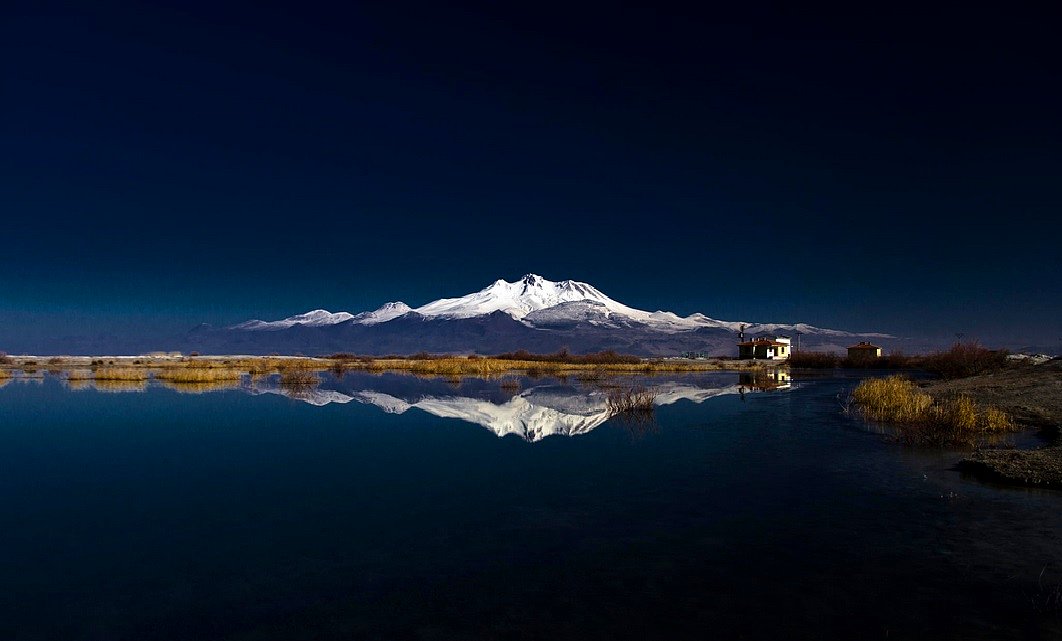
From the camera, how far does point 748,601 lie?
23.1 feet

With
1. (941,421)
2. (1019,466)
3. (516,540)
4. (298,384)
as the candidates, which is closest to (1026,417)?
(941,421)

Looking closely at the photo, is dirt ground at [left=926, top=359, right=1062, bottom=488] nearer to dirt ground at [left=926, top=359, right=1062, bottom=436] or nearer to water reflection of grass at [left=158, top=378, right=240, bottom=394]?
dirt ground at [left=926, top=359, right=1062, bottom=436]

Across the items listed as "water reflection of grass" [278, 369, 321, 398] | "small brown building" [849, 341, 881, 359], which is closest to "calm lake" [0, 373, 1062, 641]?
"water reflection of grass" [278, 369, 321, 398]

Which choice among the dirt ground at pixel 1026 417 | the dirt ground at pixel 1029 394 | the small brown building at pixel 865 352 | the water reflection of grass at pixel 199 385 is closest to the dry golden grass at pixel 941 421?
the dirt ground at pixel 1029 394

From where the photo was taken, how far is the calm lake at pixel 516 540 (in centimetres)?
661

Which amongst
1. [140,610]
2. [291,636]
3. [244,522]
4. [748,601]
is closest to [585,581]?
[748,601]

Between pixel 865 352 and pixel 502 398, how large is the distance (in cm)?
8069

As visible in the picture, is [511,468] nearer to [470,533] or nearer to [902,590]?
[470,533]

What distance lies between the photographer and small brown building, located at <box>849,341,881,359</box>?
303ft

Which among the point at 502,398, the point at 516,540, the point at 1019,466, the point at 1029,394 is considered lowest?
the point at 516,540

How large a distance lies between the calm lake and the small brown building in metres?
82.2

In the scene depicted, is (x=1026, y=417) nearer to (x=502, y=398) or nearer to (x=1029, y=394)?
(x=1029, y=394)

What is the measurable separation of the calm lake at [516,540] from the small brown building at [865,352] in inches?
3236

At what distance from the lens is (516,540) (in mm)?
9305
